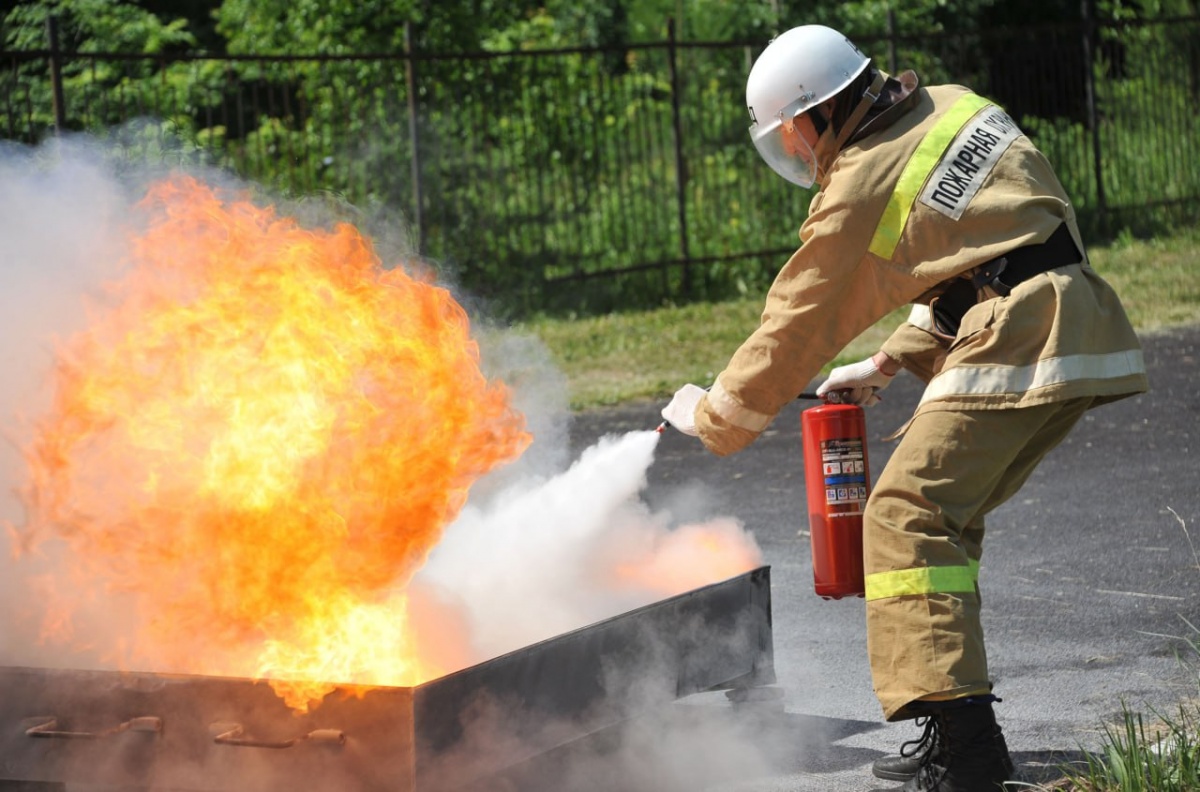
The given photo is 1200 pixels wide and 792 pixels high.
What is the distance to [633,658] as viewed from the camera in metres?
3.94

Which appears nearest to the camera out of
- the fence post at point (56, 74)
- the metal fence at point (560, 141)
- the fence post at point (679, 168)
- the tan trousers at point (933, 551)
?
the tan trousers at point (933, 551)

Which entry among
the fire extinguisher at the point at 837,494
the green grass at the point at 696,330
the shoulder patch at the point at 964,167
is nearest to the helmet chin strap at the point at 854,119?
the shoulder patch at the point at 964,167

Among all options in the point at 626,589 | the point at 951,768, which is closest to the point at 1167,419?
the point at 626,589

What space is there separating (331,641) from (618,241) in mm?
10804

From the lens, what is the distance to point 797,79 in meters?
3.97

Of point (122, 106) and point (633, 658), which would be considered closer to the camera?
point (633, 658)

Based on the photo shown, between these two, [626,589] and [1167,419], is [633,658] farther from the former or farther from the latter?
[1167,419]

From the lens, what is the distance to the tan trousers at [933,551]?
11.7ft

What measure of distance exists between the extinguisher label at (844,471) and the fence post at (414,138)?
9.16 m

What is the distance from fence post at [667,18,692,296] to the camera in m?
14.3

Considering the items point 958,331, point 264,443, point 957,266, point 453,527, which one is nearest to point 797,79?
point 957,266

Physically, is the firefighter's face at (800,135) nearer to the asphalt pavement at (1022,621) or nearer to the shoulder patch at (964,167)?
the shoulder patch at (964,167)

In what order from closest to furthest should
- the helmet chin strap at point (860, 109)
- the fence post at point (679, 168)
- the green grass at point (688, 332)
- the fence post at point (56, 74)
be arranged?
1. the helmet chin strap at point (860, 109)
2. the green grass at point (688, 332)
3. the fence post at point (56, 74)
4. the fence post at point (679, 168)

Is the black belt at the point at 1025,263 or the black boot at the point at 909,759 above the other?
the black belt at the point at 1025,263
